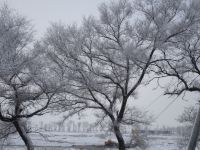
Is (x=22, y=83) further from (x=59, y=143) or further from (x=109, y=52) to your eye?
(x=59, y=143)

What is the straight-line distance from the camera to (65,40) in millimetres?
23656

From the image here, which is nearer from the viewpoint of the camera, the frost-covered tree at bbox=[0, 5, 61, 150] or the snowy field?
the frost-covered tree at bbox=[0, 5, 61, 150]

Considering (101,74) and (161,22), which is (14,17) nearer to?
(101,74)

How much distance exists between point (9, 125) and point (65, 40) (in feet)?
22.6

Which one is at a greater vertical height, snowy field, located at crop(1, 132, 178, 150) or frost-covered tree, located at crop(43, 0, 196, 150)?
frost-covered tree, located at crop(43, 0, 196, 150)

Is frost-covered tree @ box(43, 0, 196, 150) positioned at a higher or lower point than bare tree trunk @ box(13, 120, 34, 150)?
higher

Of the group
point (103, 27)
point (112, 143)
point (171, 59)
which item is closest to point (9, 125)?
point (103, 27)

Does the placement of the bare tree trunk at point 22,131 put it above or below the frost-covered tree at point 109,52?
below

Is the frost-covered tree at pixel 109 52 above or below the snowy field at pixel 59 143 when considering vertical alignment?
above

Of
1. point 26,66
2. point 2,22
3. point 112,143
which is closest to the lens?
point 2,22

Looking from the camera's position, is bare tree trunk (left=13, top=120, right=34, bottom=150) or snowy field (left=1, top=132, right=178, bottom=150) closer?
bare tree trunk (left=13, top=120, right=34, bottom=150)

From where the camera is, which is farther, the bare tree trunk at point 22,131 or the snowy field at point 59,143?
the snowy field at point 59,143

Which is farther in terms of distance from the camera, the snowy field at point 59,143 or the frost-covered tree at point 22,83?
the snowy field at point 59,143

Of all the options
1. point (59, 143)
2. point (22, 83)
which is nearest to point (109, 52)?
point (22, 83)
